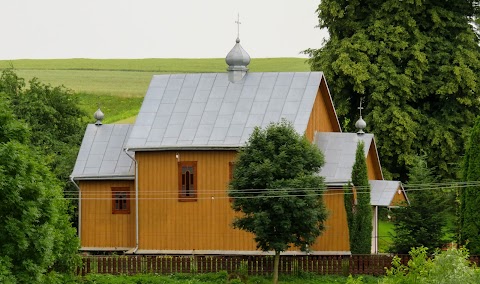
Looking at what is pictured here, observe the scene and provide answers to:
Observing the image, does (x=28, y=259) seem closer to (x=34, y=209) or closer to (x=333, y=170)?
(x=34, y=209)

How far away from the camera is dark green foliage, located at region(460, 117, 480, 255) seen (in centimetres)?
4728

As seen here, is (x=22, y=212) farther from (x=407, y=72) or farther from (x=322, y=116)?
(x=407, y=72)

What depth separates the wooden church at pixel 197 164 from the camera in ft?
160

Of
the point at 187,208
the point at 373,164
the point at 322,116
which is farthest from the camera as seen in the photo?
the point at 373,164

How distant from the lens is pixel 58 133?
63.6 metres

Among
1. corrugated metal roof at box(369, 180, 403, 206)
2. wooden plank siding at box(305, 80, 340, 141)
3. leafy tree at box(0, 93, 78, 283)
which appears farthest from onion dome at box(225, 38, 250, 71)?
leafy tree at box(0, 93, 78, 283)

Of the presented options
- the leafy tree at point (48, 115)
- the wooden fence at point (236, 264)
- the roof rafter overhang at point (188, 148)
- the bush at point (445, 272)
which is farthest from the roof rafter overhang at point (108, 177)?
the bush at point (445, 272)

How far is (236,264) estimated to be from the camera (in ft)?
151

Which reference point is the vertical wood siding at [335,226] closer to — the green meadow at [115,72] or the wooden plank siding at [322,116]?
the wooden plank siding at [322,116]

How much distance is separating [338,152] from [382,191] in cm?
208

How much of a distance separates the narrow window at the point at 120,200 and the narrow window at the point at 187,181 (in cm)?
237

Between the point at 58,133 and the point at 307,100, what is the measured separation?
17.6 meters

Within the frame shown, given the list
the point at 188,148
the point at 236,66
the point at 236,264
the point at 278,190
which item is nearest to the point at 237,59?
the point at 236,66

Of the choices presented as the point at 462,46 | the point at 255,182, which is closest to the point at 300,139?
the point at 255,182
